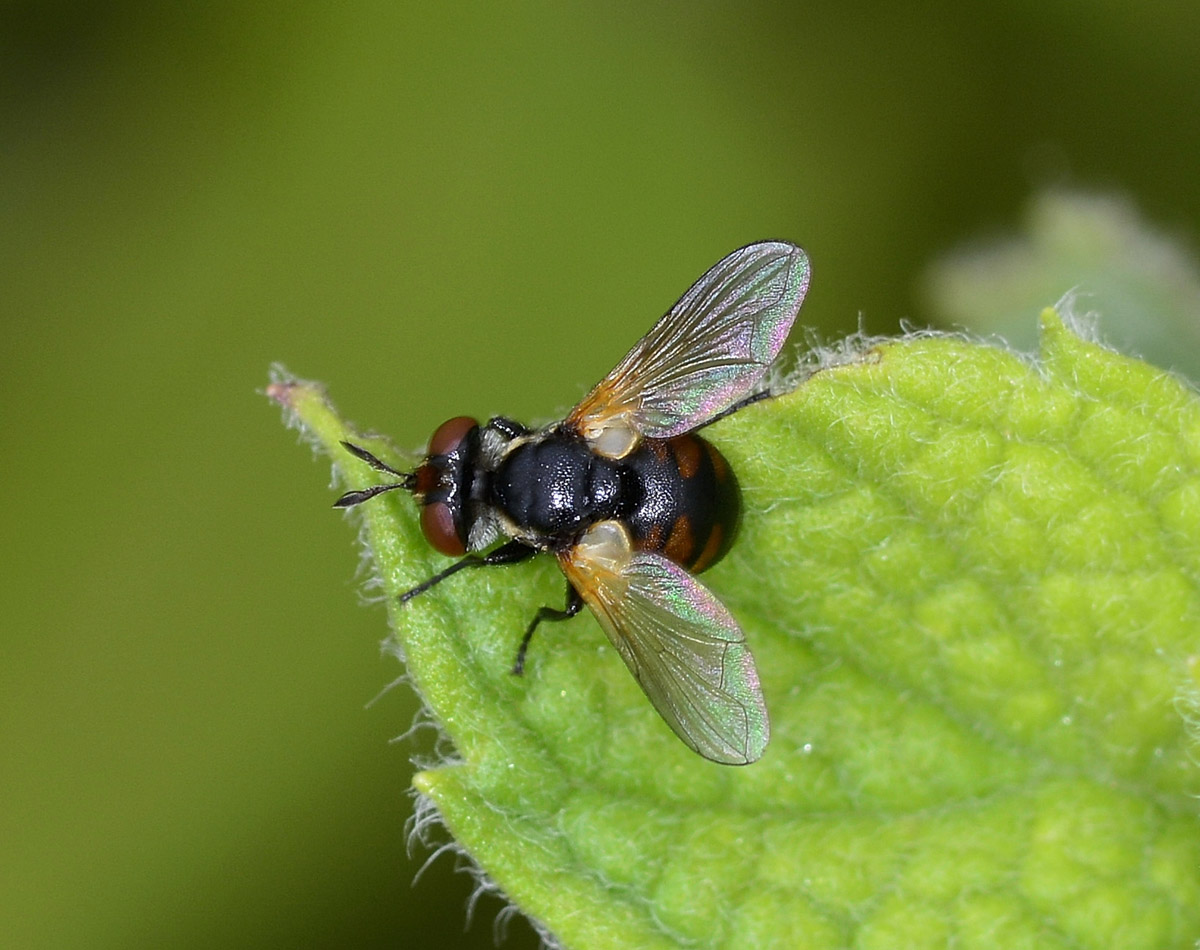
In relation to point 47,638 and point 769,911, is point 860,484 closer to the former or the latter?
point 769,911

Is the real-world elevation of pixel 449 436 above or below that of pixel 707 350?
above

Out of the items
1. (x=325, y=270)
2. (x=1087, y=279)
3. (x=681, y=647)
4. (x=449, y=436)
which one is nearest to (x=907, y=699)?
(x=681, y=647)

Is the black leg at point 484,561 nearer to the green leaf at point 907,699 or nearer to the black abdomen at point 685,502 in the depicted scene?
the green leaf at point 907,699

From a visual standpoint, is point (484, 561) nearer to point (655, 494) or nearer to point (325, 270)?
point (655, 494)

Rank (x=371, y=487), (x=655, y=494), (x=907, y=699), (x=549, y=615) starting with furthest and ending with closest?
(x=655, y=494), (x=549, y=615), (x=907, y=699), (x=371, y=487)

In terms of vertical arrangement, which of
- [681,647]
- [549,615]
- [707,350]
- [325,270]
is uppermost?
[325,270]

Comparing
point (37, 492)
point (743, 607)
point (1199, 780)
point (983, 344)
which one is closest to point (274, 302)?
point (37, 492)

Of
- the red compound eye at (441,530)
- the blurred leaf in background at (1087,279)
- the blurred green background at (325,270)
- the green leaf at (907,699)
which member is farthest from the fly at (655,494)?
the blurred green background at (325,270)

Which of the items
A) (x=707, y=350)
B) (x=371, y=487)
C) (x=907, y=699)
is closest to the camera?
(x=371, y=487)
